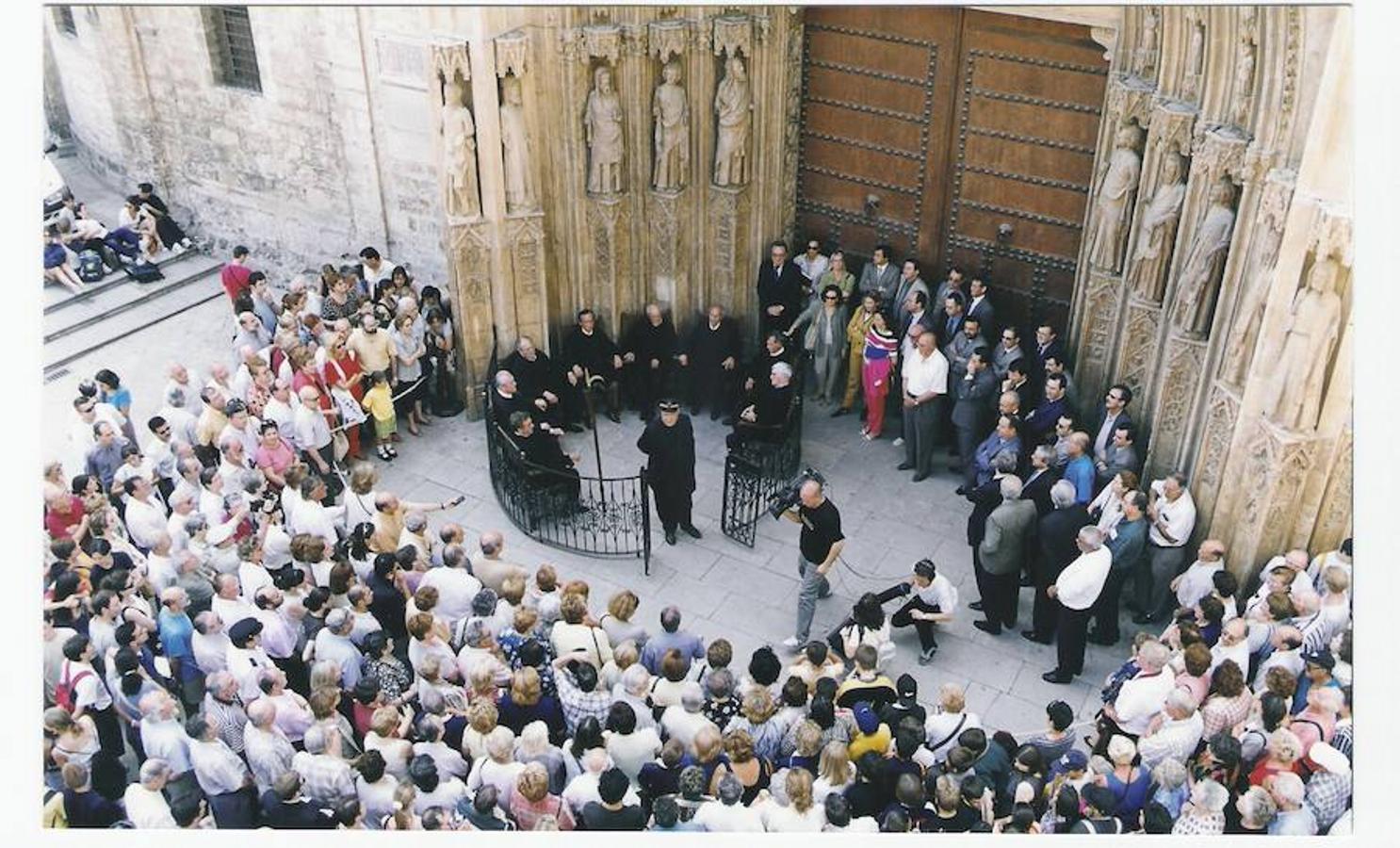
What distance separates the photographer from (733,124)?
44.0 ft

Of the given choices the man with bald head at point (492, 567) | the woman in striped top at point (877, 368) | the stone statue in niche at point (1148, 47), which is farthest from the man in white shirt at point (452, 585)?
the stone statue in niche at point (1148, 47)

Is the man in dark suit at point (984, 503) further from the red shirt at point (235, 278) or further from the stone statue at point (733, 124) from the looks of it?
the red shirt at point (235, 278)

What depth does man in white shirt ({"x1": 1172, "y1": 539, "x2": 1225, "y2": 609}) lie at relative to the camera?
385 inches

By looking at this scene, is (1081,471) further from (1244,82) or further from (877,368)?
(1244,82)

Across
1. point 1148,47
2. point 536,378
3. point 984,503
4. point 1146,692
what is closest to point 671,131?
point 536,378

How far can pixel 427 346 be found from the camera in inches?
542

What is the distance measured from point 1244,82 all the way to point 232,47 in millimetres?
11875

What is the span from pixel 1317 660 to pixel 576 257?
27.5ft

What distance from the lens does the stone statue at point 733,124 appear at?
13.2 m

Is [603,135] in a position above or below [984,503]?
above

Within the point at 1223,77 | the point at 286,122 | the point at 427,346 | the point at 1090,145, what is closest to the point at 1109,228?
the point at 1090,145

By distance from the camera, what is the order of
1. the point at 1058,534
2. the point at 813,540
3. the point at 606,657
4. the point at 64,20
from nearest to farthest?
the point at 606,657 < the point at 1058,534 < the point at 813,540 < the point at 64,20

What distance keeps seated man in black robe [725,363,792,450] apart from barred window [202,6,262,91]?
771 centimetres

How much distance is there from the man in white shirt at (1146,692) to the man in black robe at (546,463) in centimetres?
522
